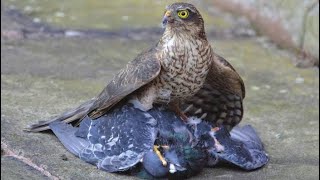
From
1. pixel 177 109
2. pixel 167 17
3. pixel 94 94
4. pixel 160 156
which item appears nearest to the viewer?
pixel 160 156

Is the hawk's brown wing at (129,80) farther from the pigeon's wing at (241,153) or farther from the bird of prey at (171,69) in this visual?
the pigeon's wing at (241,153)

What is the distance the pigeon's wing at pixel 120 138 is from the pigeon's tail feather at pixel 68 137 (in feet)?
0.19

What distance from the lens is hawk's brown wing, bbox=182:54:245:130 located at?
4.76 metres

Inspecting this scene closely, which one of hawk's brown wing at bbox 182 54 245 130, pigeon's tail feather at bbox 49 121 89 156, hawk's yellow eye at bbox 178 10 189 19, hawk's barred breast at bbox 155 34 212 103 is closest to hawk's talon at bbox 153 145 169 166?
hawk's barred breast at bbox 155 34 212 103

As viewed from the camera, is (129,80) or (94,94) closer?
(129,80)

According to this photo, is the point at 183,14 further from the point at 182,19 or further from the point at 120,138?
the point at 120,138

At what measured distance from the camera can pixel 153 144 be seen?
14.1 ft

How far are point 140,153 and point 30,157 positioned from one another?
1.99 ft

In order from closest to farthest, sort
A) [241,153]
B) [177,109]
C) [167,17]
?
[167,17] < [241,153] < [177,109]

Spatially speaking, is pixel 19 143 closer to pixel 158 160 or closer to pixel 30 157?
pixel 30 157

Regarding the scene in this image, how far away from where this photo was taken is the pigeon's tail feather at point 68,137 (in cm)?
453

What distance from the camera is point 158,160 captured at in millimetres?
4238

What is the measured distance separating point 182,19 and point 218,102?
2.42 feet

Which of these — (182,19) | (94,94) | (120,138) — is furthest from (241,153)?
(94,94)
